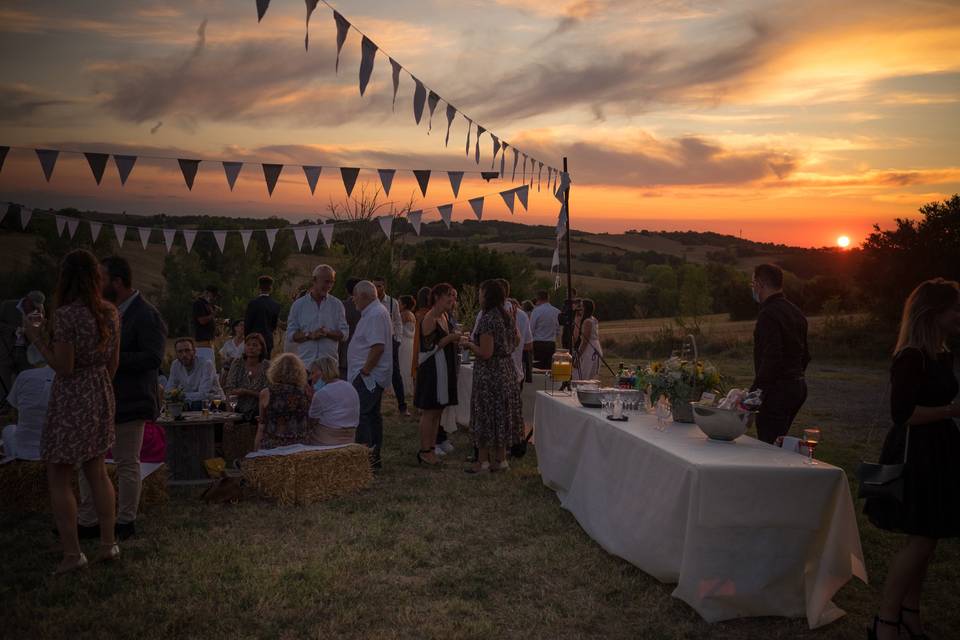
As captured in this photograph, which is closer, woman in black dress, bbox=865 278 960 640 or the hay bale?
woman in black dress, bbox=865 278 960 640

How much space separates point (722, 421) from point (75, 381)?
11.1 ft

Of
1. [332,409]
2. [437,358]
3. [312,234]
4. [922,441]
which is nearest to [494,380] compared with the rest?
[437,358]

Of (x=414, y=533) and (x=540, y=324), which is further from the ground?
(x=540, y=324)

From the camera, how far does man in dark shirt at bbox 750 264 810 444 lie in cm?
449

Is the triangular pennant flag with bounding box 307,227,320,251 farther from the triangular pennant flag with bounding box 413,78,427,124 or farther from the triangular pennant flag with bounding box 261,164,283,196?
the triangular pennant flag with bounding box 413,78,427,124

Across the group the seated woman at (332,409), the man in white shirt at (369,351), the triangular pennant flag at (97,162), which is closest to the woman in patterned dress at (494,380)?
the man in white shirt at (369,351)

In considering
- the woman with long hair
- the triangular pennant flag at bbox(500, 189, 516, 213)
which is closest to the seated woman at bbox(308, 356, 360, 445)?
the woman with long hair

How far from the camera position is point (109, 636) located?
3.39m

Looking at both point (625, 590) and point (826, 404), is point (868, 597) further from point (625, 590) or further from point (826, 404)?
point (826, 404)

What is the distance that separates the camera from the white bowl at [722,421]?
12.9ft

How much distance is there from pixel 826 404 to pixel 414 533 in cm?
989

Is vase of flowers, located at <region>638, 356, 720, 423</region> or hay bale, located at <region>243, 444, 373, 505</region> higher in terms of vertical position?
vase of flowers, located at <region>638, 356, 720, 423</region>

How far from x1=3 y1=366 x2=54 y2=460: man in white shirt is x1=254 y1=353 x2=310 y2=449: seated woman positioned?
148 cm

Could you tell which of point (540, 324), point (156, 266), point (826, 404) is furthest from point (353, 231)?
point (156, 266)
